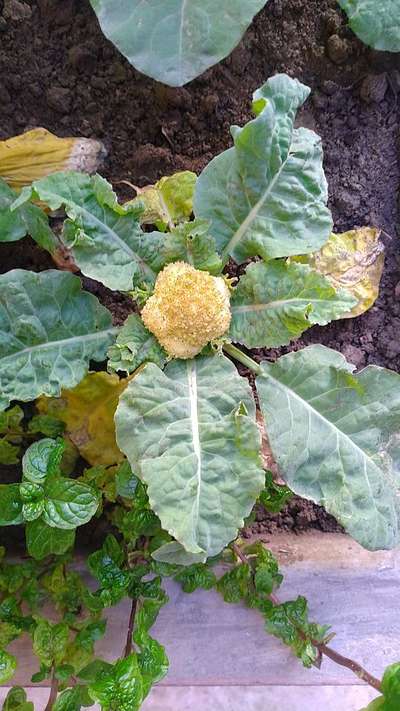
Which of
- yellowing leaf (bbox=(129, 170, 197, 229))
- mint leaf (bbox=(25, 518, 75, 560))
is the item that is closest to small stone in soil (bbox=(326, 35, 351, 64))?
yellowing leaf (bbox=(129, 170, 197, 229))

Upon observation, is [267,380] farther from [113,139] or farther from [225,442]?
[113,139]

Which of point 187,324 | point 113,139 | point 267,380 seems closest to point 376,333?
point 267,380

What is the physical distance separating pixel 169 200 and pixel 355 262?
0.40m

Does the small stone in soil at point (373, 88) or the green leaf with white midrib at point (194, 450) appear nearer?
the green leaf with white midrib at point (194, 450)

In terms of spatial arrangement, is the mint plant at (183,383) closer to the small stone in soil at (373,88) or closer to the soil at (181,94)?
the soil at (181,94)

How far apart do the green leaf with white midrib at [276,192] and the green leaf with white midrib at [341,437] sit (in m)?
0.20

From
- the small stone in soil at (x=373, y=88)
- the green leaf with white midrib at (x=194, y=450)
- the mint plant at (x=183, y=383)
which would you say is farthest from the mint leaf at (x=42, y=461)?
the small stone in soil at (x=373, y=88)

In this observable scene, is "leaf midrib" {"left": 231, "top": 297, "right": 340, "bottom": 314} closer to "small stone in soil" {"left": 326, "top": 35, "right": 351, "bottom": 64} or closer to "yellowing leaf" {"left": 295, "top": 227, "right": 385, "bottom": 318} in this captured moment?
"yellowing leaf" {"left": 295, "top": 227, "right": 385, "bottom": 318}

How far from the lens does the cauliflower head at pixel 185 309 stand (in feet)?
3.31

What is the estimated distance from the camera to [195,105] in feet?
4.13

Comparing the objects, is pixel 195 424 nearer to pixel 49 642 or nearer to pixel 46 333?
pixel 46 333

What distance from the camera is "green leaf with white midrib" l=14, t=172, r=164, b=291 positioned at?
98 cm

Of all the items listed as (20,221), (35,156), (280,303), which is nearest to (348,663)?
(280,303)

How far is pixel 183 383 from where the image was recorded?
41.6 inches
